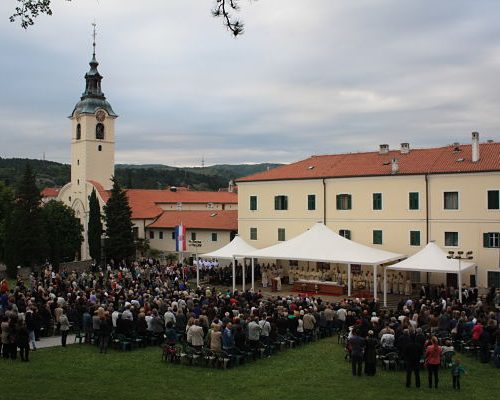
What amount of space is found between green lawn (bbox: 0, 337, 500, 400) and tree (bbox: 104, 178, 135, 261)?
2706 centimetres

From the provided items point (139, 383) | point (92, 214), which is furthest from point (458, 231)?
point (92, 214)

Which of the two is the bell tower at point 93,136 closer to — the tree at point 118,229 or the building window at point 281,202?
the tree at point 118,229

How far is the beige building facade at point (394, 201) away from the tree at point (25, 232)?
1299 centimetres

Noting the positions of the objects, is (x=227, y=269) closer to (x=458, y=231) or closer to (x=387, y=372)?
(x=458, y=231)

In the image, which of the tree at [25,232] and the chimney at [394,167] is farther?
the tree at [25,232]

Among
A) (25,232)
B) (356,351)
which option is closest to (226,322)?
(356,351)

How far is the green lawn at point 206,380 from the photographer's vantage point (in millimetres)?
12578

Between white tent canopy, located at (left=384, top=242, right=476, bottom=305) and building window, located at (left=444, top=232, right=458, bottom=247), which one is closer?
white tent canopy, located at (left=384, top=242, right=476, bottom=305)

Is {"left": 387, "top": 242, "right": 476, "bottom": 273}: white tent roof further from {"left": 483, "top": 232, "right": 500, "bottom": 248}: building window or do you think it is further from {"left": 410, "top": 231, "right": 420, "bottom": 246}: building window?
{"left": 410, "top": 231, "right": 420, "bottom": 246}: building window

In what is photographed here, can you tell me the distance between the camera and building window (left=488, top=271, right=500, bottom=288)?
2836 centimetres

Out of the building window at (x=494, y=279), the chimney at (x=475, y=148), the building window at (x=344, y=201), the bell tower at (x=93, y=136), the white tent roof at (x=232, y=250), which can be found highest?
the bell tower at (x=93, y=136)

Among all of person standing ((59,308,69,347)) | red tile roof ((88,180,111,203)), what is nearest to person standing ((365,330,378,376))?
person standing ((59,308,69,347))

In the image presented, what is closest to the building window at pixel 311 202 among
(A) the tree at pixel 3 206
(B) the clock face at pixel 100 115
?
(A) the tree at pixel 3 206

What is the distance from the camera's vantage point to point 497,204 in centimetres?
2866
